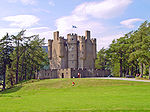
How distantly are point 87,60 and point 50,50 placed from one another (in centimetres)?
1496

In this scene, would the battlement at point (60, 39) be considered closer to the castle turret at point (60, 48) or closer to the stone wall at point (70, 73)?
the castle turret at point (60, 48)

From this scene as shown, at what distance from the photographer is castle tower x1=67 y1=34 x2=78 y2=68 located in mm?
72250

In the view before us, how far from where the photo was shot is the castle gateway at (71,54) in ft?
233

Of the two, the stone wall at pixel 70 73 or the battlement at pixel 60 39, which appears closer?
the stone wall at pixel 70 73

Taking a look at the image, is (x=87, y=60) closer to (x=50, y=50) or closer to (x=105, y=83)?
(x=50, y=50)

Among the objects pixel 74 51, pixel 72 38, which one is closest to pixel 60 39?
pixel 72 38

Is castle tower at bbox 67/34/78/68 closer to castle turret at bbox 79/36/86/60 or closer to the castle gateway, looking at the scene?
the castle gateway

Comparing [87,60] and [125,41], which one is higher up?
[125,41]

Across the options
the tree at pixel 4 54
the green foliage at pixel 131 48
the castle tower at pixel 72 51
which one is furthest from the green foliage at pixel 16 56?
the green foliage at pixel 131 48

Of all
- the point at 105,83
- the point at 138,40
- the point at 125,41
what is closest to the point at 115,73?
the point at 125,41

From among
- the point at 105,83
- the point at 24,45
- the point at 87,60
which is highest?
the point at 24,45

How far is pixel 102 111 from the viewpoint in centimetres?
1712

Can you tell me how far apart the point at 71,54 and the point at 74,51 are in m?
1.55

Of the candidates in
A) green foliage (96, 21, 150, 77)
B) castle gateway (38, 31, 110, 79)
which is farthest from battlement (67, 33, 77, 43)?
green foliage (96, 21, 150, 77)
